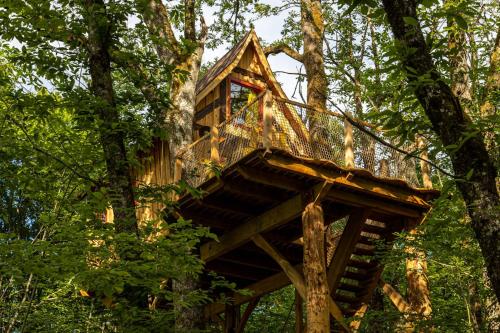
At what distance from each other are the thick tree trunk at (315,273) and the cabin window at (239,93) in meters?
7.61

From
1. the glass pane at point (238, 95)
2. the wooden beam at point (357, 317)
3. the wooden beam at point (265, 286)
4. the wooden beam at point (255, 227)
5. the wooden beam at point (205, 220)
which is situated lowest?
the wooden beam at point (357, 317)

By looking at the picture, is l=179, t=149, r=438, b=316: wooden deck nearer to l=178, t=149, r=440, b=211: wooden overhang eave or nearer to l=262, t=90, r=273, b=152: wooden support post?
l=178, t=149, r=440, b=211: wooden overhang eave

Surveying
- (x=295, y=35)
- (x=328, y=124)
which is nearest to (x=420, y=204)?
(x=328, y=124)

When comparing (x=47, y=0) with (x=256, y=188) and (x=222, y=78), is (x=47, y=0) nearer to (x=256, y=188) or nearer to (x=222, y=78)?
(x=256, y=188)

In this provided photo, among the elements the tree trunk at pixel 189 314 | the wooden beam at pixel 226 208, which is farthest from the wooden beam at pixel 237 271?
the tree trunk at pixel 189 314

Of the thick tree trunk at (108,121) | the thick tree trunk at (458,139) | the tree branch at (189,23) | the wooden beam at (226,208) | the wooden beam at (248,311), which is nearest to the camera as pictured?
the thick tree trunk at (458,139)

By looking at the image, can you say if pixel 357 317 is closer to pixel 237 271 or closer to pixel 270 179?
pixel 270 179

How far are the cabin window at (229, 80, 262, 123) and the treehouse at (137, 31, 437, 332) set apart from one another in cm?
504

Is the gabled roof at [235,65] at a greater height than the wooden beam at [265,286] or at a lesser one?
greater

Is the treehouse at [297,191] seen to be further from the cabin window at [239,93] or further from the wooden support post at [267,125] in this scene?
the cabin window at [239,93]

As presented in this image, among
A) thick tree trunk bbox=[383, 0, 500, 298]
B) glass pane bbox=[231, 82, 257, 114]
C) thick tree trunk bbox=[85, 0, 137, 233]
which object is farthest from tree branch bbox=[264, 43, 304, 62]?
thick tree trunk bbox=[383, 0, 500, 298]

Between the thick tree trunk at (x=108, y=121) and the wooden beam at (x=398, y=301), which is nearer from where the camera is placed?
the thick tree trunk at (x=108, y=121)

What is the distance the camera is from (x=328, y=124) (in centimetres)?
1295

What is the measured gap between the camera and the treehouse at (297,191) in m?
12.0
